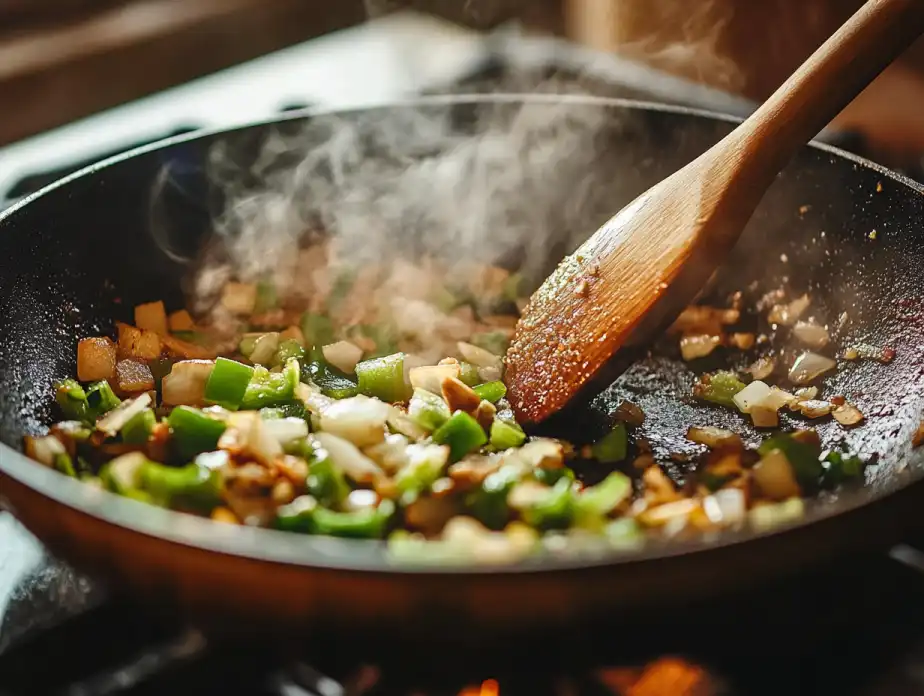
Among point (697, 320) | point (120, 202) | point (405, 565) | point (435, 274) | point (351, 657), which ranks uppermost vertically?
point (120, 202)

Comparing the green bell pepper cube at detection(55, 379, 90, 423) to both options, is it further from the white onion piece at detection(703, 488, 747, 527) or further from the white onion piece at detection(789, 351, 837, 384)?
the white onion piece at detection(789, 351, 837, 384)

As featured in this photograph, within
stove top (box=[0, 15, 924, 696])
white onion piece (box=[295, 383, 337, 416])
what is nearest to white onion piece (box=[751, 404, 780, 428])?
stove top (box=[0, 15, 924, 696])

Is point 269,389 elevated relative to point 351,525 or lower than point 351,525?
elevated

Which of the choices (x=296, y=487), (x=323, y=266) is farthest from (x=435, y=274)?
(x=296, y=487)

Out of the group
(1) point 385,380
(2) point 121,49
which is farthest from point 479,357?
(2) point 121,49

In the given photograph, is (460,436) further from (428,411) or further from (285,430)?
(285,430)

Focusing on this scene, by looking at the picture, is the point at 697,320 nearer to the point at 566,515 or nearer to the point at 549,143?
the point at 549,143

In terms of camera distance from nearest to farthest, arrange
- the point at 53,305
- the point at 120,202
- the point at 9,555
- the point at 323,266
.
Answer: the point at 9,555 → the point at 53,305 → the point at 120,202 → the point at 323,266
